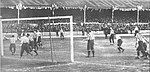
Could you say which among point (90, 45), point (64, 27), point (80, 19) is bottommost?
point (90, 45)

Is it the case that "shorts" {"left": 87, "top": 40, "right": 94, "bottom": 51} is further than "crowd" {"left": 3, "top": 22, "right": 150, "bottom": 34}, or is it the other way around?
"crowd" {"left": 3, "top": 22, "right": 150, "bottom": 34}

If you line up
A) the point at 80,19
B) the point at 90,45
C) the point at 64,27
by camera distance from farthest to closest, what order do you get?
the point at 80,19 → the point at 64,27 → the point at 90,45

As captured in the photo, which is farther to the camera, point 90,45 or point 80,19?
point 80,19

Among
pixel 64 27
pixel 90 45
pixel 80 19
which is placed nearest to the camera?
pixel 90 45

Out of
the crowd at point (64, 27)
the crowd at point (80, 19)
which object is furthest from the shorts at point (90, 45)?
the crowd at point (80, 19)

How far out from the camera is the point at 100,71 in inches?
494

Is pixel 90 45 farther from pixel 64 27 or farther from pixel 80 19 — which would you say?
pixel 80 19

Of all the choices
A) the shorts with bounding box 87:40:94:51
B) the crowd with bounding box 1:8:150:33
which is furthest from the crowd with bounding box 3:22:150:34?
the shorts with bounding box 87:40:94:51

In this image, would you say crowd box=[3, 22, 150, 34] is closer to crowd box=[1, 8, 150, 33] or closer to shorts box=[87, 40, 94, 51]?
crowd box=[1, 8, 150, 33]

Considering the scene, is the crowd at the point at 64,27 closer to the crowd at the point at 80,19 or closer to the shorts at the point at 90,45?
the crowd at the point at 80,19

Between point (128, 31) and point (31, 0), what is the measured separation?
11441 millimetres

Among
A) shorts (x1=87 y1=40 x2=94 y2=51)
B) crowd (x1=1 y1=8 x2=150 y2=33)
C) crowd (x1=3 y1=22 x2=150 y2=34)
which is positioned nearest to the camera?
shorts (x1=87 y1=40 x2=94 y2=51)

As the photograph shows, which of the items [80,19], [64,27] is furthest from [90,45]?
[80,19]

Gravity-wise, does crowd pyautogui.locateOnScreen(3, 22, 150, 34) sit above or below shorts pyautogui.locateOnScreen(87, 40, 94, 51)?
above
